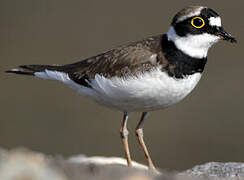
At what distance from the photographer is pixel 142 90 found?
17.1 feet

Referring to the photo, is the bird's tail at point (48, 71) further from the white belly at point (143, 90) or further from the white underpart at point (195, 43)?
the white underpart at point (195, 43)

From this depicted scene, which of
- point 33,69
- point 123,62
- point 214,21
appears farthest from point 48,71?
point 214,21

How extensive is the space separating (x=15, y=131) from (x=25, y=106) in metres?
1.32

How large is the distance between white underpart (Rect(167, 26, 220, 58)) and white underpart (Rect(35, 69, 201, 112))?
0.21m

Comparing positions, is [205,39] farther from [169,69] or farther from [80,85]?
[80,85]

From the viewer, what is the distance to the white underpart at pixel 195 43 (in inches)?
210

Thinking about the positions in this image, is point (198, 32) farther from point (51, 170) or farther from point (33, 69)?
point (51, 170)

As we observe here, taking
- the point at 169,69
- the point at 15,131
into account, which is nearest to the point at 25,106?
the point at 15,131

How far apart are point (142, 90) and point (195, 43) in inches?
27.2

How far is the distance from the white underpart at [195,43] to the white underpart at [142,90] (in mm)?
212

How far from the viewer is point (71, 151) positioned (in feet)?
39.9

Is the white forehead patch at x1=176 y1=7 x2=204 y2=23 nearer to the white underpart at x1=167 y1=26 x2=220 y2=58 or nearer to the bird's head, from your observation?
the bird's head

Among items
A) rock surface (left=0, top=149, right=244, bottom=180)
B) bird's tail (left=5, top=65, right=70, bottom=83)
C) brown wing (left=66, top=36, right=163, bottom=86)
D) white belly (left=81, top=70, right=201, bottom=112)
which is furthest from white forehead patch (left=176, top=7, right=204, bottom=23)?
rock surface (left=0, top=149, right=244, bottom=180)

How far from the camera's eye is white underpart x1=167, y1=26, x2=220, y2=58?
5.34 m
